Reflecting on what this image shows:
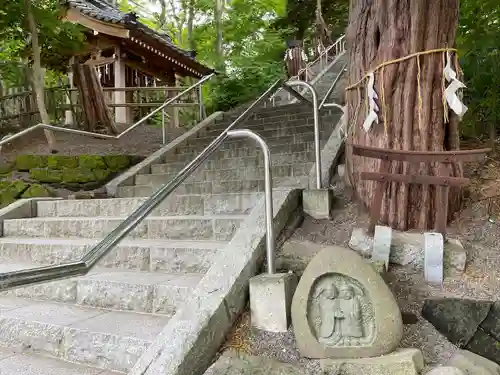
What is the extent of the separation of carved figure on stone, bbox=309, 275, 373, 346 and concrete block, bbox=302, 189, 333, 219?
1.13 metres

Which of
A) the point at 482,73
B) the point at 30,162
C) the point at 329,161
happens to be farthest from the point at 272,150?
the point at 30,162

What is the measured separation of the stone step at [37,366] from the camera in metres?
2.02

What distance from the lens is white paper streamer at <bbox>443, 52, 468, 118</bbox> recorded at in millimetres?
2625

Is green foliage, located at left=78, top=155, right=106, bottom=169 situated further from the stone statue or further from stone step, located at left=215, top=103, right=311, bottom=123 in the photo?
the stone statue

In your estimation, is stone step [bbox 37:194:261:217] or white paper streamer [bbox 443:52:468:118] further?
stone step [bbox 37:194:261:217]

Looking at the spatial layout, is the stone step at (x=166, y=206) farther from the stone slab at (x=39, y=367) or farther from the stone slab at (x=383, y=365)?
the stone slab at (x=383, y=365)

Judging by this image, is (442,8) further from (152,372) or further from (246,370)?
(152,372)

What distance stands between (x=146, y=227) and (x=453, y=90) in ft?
8.04

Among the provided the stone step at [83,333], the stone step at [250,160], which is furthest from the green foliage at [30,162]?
the stone step at [83,333]

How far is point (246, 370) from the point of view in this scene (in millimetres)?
1832

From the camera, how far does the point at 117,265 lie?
2.98 m

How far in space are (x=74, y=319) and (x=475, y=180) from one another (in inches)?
116

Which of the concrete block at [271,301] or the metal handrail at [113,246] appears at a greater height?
the metal handrail at [113,246]

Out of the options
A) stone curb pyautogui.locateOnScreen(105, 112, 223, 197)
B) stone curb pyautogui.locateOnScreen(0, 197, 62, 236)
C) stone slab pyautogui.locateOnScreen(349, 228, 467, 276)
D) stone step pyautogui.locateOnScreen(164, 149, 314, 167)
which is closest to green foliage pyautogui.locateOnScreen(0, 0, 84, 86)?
stone curb pyautogui.locateOnScreen(105, 112, 223, 197)
